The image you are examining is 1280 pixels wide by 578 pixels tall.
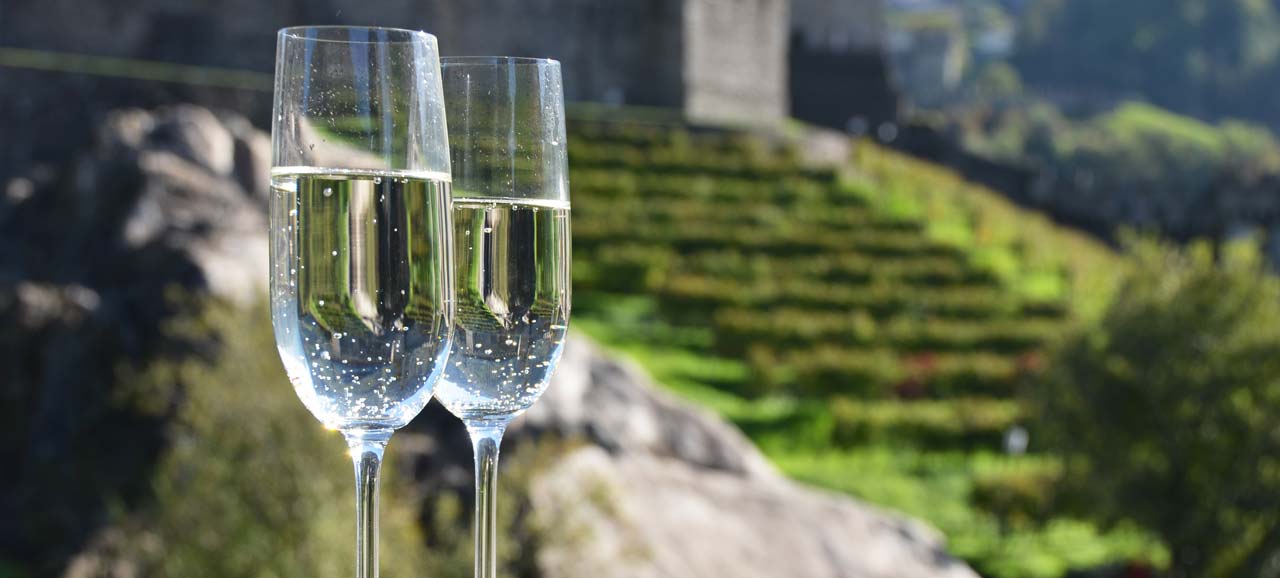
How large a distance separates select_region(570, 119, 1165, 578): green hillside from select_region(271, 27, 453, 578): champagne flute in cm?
1011

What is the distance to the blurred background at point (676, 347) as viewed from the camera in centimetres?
582

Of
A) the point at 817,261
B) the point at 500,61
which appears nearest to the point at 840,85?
the point at 817,261

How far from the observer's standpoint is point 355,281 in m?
1.23

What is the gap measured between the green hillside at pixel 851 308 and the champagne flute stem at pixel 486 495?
9.90 m

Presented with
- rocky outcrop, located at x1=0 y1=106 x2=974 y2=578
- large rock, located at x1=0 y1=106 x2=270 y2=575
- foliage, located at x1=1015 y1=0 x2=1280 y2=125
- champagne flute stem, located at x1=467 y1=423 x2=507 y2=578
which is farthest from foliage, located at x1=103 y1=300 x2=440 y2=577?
foliage, located at x1=1015 y1=0 x2=1280 y2=125

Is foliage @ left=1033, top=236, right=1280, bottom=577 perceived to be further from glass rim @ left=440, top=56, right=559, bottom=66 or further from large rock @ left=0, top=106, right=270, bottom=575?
glass rim @ left=440, top=56, right=559, bottom=66

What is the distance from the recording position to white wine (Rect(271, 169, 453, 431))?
4.03ft

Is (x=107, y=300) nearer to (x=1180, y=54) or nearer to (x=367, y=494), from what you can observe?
(x=367, y=494)

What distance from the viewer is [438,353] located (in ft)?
4.15

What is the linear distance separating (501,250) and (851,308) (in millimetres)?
16159

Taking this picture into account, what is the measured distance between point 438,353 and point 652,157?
2144 centimetres

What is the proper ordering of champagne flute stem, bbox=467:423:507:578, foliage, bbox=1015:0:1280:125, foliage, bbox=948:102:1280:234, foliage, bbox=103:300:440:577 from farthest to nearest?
foliage, bbox=1015:0:1280:125 → foliage, bbox=948:102:1280:234 → foliage, bbox=103:300:440:577 → champagne flute stem, bbox=467:423:507:578

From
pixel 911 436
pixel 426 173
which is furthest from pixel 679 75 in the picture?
pixel 426 173

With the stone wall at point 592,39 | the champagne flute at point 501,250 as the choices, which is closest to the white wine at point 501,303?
the champagne flute at point 501,250
